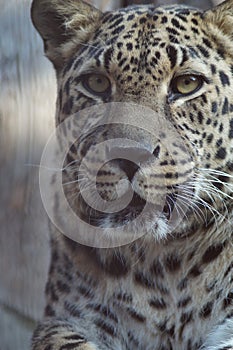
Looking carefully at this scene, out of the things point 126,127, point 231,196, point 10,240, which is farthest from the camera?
point 10,240

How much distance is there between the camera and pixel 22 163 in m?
5.95

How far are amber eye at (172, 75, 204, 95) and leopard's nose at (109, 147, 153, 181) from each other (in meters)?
0.42

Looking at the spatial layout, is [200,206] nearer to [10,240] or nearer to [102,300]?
[102,300]

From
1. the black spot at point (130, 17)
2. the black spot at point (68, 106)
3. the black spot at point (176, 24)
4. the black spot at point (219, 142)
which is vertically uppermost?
the black spot at point (130, 17)

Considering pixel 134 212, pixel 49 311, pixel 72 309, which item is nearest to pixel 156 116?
pixel 134 212

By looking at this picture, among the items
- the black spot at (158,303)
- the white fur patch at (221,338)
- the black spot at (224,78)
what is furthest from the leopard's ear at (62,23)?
the white fur patch at (221,338)

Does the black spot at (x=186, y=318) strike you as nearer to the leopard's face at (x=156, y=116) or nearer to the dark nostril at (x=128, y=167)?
the leopard's face at (x=156, y=116)

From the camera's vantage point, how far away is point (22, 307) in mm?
6168

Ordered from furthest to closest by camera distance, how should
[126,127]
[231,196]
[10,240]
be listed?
[10,240]
[231,196]
[126,127]

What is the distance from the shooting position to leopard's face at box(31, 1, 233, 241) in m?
4.33

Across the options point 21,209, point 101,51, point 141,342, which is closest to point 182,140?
point 101,51

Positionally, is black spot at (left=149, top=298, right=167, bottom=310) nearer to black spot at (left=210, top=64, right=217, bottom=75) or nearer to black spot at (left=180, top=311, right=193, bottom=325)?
black spot at (left=180, top=311, right=193, bottom=325)

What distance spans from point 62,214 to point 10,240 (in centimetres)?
116

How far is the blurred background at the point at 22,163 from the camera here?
18.9 feet
